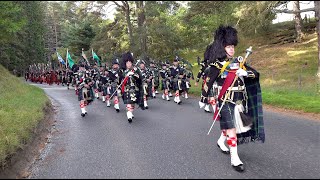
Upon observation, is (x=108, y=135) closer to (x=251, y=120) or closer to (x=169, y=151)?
(x=169, y=151)

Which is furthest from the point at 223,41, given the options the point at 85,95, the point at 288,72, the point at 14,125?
the point at 288,72

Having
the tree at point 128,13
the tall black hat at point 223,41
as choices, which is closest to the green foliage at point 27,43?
the tree at point 128,13

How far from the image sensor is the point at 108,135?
7387mm

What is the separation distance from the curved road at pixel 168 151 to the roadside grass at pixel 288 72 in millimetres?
2330

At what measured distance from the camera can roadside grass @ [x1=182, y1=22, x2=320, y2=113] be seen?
1127 centimetres

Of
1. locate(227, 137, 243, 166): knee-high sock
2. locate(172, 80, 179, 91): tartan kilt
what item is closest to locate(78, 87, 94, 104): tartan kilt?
locate(172, 80, 179, 91): tartan kilt

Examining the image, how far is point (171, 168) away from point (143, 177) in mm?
620

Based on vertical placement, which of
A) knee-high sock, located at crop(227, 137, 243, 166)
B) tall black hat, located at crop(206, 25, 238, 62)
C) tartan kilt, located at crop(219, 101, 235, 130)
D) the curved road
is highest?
tall black hat, located at crop(206, 25, 238, 62)

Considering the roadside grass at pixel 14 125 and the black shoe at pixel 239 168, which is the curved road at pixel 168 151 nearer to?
the black shoe at pixel 239 168

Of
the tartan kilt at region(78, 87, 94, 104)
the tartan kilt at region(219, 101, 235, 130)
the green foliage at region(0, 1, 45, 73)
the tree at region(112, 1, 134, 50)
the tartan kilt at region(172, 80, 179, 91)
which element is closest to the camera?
the tartan kilt at region(219, 101, 235, 130)

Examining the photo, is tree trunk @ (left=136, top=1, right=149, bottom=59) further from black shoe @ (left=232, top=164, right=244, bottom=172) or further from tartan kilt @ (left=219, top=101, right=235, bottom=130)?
black shoe @ (left=232, top=164, right=244, bottom=172)

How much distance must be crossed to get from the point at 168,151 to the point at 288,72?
15.2 m

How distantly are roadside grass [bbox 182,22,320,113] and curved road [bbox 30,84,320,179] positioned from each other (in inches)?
91.7

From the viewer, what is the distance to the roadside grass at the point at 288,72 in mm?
11273
